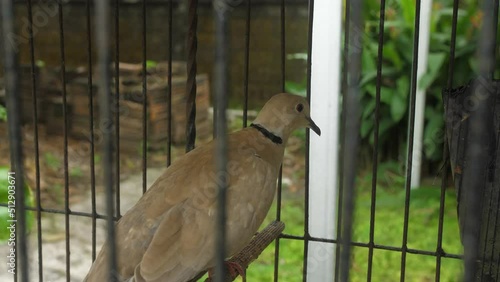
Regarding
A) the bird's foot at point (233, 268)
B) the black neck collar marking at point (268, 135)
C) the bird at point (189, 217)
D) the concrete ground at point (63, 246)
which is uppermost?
the black neck collar marking at point (268, 135)

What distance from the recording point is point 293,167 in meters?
3.64

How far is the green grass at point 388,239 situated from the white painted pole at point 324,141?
0.40 feet

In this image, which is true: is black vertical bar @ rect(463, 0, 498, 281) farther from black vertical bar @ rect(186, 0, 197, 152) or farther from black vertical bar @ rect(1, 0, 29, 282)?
black vertical bar @ rect(186, 0, 197, 152)

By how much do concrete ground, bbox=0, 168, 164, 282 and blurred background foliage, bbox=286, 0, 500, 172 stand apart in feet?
4.52

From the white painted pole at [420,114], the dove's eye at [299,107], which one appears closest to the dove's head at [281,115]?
the dove's eye at [299,107]

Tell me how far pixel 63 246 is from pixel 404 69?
2.18 m

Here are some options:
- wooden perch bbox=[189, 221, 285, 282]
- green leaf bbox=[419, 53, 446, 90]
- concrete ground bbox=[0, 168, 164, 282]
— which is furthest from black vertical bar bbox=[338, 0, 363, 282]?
green leaf bbox=[419, 53, 446, 90]

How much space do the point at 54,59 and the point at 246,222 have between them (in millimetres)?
3645

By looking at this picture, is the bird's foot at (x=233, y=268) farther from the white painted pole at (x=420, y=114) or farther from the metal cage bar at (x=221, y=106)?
the white painted pole at (x=420, y=114)

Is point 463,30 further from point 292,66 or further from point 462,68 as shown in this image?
point 292,66

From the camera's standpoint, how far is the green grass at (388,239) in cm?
234

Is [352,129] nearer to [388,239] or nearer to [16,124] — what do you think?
[16,124]

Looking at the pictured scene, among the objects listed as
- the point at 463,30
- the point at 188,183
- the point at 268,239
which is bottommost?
the point at 268,239

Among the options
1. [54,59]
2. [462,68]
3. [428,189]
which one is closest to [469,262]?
[428,189]
